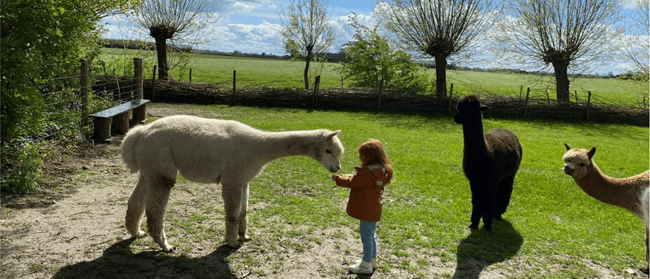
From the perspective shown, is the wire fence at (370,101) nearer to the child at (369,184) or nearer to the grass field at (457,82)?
the grass field at (457,82)

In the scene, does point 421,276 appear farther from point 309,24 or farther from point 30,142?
point 309,24

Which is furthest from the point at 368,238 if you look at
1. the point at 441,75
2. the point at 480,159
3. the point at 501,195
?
the point at 441,75

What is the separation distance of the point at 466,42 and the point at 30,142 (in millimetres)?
22382

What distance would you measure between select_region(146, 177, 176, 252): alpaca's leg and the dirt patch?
30 centimetres

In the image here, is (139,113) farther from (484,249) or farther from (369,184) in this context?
(484,249)

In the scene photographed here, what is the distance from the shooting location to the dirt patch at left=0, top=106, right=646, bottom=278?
Answer: 16.2 ft

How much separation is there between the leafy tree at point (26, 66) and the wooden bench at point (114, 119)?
2954mm

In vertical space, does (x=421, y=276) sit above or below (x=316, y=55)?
below

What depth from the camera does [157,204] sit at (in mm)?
5223

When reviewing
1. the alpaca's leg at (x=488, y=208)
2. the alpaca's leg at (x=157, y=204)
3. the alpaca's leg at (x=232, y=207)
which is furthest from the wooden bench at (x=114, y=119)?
the alpaca's leg at (x=488, y=208)

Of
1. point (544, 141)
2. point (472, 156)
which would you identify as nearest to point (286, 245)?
point (472, 156)

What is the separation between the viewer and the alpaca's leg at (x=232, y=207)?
17.5 feet

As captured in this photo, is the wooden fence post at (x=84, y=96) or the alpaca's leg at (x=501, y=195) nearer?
the alpaca's leg at (x=501, y=195)

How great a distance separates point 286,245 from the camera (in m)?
5.77
